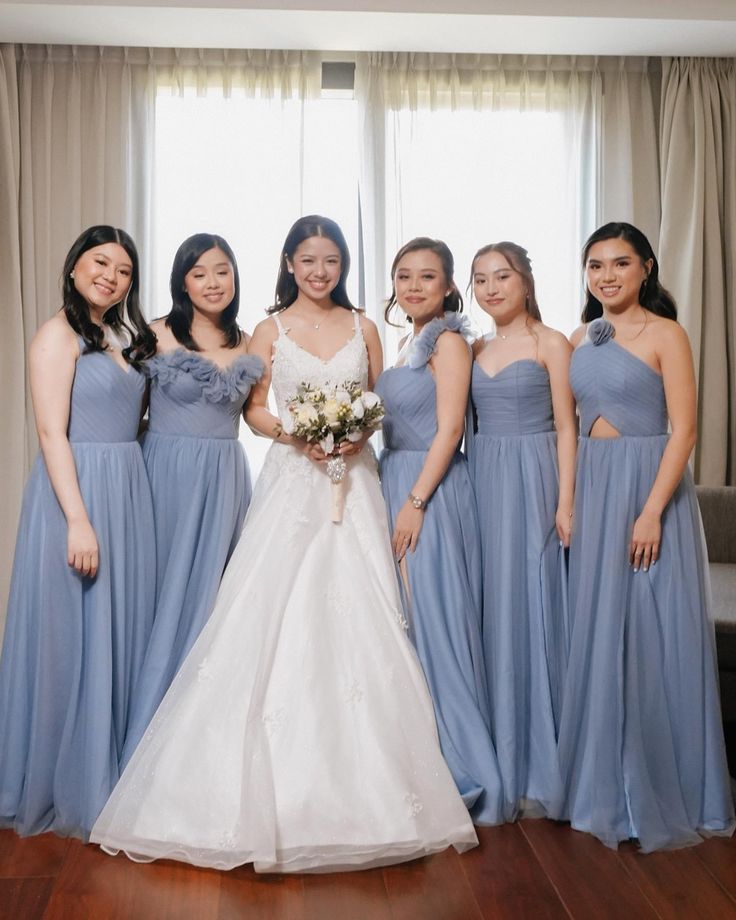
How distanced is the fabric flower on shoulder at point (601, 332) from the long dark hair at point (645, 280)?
163 millimetres

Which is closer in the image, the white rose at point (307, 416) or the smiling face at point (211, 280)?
the white rose at point (307, 416)

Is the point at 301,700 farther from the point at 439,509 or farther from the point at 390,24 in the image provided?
the point at 390,24

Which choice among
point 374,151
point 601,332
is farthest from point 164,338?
point 374,151

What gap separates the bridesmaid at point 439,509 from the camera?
11.4 feet

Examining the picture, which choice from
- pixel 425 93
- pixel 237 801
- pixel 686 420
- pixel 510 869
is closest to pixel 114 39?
pixel 425 93

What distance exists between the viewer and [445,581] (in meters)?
3.56

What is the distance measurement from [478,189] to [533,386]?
2521 millimetres

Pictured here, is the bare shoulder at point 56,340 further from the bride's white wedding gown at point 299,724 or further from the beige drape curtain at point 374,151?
the beige drape curtain at point 374,151

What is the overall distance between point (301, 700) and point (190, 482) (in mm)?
853

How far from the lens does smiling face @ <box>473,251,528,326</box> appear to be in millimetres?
3631

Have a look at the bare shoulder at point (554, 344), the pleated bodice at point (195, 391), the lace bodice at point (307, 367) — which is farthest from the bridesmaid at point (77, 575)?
the bare shoulder at point (554, 344)

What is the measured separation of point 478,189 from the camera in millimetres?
5820

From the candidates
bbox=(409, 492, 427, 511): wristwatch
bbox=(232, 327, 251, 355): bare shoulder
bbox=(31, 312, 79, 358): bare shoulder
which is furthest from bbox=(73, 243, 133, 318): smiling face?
bbox=(409, 492, 427, 511): wristwatch

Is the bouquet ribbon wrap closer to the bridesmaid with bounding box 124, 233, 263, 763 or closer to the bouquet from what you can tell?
the bouquet
